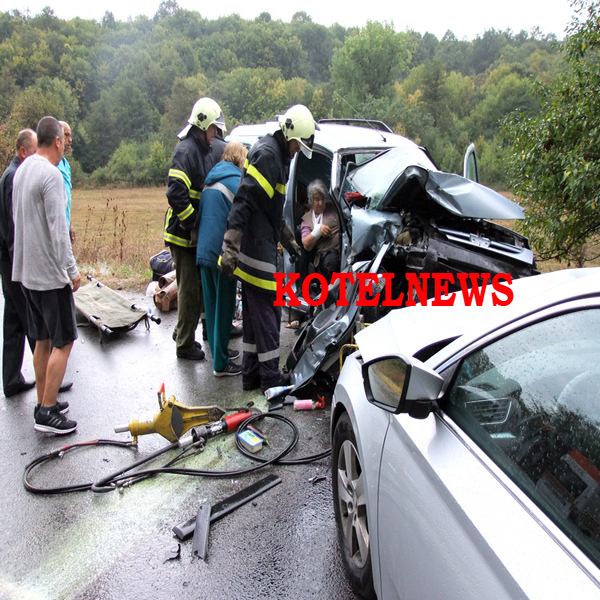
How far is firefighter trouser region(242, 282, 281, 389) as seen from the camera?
399 centimetres

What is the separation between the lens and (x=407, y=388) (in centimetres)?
152

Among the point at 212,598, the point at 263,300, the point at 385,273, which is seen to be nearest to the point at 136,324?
the point at 263,300

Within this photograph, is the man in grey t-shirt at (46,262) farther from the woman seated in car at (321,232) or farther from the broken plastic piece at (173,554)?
the woman seated in car at (321,232)

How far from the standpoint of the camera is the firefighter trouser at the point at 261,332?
13.1 feet

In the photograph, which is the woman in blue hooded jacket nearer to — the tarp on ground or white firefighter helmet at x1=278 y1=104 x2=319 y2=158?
white firefighter helmet at x1=278 y1=104 x2=319 y2=158

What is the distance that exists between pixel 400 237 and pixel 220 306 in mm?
1654

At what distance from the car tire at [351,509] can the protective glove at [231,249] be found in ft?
5.71

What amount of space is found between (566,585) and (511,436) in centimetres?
41

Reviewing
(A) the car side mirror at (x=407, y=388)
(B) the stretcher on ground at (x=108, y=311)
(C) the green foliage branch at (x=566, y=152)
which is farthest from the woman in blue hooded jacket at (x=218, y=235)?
(C) the green foliage branch at (x=566, y=152)

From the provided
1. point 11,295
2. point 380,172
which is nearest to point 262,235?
point 380,172

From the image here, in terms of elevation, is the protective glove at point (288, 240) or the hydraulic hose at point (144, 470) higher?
the protective glove at point (288, 240)

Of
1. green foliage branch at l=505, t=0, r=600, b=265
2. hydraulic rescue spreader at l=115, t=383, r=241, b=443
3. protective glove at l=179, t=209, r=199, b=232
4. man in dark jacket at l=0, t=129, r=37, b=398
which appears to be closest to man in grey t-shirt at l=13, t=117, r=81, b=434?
man in dark jacket at l=0, t=129, r=37, b=398

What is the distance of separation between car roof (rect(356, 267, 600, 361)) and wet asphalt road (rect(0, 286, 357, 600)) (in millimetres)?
1076

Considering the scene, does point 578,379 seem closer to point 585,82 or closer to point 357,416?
point 357,416
